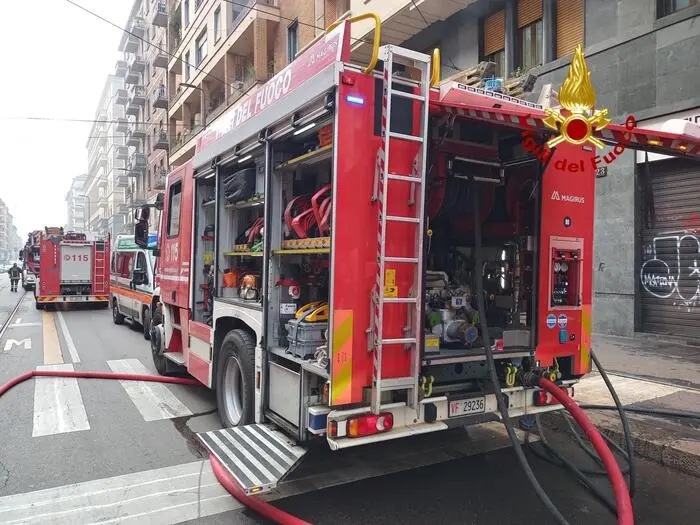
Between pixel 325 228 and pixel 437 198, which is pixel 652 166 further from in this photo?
pixel 325 228

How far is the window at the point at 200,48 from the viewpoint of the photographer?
30.3m

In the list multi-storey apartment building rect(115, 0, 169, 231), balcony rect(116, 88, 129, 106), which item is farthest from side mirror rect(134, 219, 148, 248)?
balcony rect(116, 88, 129, 106)

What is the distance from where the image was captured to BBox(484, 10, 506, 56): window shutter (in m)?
12.8

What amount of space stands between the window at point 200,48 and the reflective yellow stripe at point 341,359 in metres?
30.2

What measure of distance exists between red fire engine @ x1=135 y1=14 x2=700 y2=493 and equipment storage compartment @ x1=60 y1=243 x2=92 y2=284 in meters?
15.6

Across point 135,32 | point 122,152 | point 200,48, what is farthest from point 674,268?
point 122,152

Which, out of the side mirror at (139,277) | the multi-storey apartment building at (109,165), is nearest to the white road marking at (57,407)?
the side mirror at (139,277)

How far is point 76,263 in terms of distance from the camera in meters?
19.4

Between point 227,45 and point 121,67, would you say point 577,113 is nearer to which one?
Answer: point 227,45

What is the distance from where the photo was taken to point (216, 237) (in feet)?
18.4

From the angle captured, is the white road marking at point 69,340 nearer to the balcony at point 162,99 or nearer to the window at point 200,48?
the window at point 200,48

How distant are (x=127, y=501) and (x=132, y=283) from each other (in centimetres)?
984

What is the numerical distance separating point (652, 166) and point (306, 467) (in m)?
8.87

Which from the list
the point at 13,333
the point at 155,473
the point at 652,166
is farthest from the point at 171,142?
the point at 155,473
